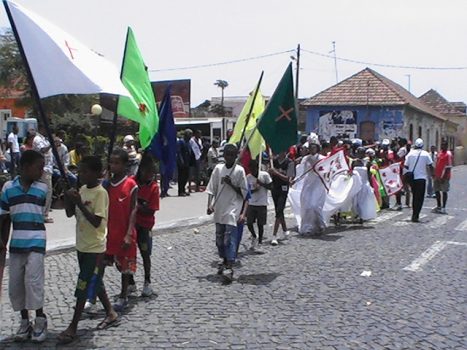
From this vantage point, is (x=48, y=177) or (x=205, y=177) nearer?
(x=48, y=177)

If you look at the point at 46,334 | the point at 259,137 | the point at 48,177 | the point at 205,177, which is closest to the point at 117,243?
the point at 46,334

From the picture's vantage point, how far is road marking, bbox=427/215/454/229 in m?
14.1

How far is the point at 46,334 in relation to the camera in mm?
5684

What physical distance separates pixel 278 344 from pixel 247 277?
9.02 ft

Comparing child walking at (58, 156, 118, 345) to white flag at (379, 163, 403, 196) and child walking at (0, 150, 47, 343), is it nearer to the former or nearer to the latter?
child walking at (0, 150, 47, 343)

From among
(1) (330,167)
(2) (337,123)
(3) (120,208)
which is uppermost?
(2) (337,123)

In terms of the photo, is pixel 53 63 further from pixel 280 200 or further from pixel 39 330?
pixel 280 200

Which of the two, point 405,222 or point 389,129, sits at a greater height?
point 389,129

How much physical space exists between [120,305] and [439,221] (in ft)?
33.2

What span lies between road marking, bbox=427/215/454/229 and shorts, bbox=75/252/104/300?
9580 mm

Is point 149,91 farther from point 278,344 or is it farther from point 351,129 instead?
point 351,129

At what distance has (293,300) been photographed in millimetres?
7250

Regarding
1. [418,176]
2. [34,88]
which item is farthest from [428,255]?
[34,88]

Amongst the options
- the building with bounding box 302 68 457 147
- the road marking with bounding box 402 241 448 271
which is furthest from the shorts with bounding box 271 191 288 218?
the building with bounding box 302 68 457 147
